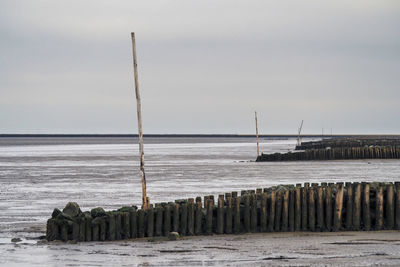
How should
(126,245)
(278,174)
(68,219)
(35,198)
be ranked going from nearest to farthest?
(126,245) < (68,219) < (35,198) < (278,174)

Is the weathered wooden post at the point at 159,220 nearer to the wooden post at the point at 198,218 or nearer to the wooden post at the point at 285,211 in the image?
the wooden post at the point at 198,218

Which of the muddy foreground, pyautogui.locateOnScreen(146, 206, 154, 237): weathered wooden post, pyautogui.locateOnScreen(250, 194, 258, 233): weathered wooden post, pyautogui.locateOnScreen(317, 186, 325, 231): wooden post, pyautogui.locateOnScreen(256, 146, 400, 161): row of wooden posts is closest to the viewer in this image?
the muddy foreground

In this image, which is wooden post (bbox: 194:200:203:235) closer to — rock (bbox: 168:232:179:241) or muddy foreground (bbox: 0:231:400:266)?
muddy foreground (bbox: 0:231:400:266)

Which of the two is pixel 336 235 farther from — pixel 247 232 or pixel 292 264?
pixel 292 264

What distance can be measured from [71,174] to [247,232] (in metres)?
28.7

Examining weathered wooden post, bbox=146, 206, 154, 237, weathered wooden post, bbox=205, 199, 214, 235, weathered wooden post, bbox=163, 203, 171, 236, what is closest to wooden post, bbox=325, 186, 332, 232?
weathered wooden post, bbox=205, 199, 214, 235

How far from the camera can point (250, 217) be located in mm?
17984

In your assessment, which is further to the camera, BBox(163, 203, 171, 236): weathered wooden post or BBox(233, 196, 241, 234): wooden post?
BBox(233, 196, 241, 234): wooden post

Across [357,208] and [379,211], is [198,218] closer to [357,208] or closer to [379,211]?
[357,208]

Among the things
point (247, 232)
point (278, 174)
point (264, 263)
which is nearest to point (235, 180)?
point (278, 174)

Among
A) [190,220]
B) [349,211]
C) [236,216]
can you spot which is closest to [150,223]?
[190,220]

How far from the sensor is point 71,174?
45.1 metres

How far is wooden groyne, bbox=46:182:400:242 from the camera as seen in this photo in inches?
695

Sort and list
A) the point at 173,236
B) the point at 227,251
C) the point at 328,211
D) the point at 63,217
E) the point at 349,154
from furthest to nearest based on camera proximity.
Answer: the point at 349,154 < the point at 328,211 < the point at 63,217 < the point at 173,236 < the point at 227,251
